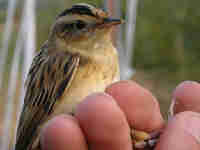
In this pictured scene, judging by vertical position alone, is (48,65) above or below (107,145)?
above

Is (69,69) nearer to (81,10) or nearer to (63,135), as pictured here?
(81,10)

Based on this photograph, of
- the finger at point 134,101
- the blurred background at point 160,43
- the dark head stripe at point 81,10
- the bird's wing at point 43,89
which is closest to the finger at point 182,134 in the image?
the finger at point 134,101

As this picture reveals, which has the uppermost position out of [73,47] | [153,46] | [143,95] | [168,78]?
[73,47]

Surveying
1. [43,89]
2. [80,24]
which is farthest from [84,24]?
[43,89]

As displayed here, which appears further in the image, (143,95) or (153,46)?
(153,46)

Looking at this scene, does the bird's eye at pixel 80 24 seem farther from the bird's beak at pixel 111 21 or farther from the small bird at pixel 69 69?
the bird's beak at pixel 111 21

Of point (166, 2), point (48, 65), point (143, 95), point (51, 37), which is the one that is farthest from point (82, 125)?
point (166, 2)

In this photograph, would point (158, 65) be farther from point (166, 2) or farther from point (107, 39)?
point (107, 39)
